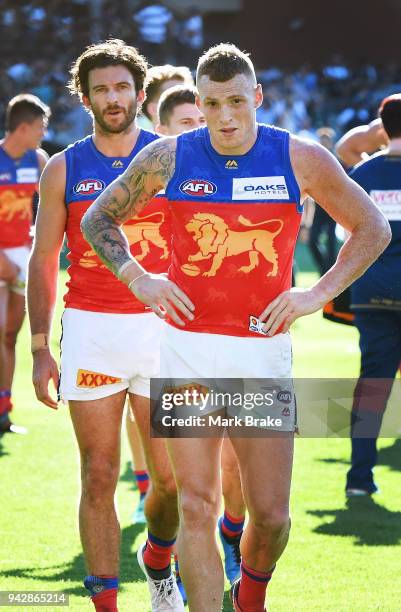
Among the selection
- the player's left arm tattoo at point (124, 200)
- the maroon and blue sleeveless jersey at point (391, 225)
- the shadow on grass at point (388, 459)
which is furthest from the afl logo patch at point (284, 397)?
the shadow on grass at point (388, 459)

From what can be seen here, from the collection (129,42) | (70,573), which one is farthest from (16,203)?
(129,42)

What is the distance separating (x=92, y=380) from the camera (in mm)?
5512

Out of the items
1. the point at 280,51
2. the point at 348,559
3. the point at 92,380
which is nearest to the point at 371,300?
the point at 348,559

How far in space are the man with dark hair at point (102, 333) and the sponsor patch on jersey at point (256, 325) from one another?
92 centimetres

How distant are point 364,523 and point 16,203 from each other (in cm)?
486

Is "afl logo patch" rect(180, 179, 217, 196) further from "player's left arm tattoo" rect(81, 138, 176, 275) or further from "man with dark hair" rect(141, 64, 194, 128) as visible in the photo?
"man with dark hair" rect(141, 64, 194, 128)

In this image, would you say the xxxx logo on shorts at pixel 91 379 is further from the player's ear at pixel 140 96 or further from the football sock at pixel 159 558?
the player's ear at pixel 140 96

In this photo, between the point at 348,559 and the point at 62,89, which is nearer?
the point at 348,559

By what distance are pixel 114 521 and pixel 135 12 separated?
30.7 metres

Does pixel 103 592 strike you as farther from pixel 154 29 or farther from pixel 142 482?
pixel 154 29

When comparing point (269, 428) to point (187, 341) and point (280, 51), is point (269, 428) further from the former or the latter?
point (280, 51)

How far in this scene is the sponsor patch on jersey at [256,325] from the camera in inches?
189

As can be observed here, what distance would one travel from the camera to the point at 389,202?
309 inches

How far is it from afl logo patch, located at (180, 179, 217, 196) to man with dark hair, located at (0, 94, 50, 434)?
19.8 feet
